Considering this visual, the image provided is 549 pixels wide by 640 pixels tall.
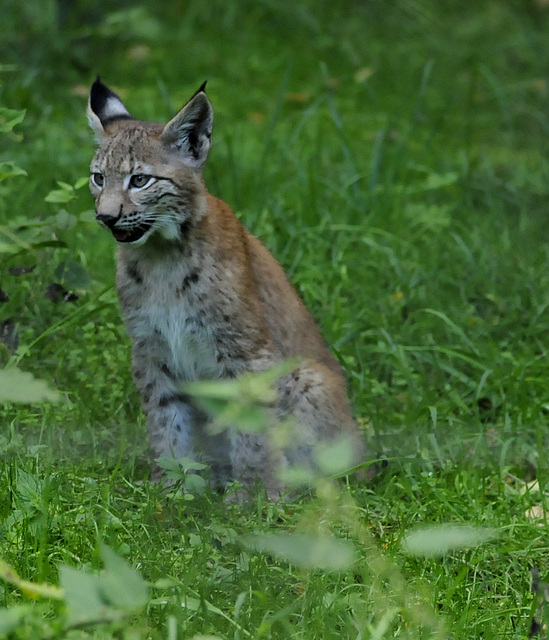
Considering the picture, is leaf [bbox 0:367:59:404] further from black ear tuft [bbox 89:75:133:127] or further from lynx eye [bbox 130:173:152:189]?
black ear tuft [bbox 89:75:133:127]

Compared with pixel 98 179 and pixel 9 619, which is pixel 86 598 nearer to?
pixel 9 619

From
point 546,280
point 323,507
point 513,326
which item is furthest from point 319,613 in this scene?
point 546,280

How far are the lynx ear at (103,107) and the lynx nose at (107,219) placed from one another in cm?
58

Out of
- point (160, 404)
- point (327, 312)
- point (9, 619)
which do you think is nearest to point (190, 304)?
point (160, 404)

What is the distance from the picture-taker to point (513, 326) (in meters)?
5.68

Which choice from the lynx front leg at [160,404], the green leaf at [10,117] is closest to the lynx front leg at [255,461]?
the lynx front leg at [160,404]

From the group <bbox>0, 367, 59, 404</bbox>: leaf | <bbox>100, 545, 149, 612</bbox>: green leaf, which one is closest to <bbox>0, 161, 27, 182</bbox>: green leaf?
<bbox>0, 367, 59, 404</bbox>: leaf

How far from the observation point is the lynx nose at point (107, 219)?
3.95m

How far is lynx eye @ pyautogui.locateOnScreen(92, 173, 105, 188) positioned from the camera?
4157 millimetres

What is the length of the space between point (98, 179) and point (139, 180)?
206 millimetres

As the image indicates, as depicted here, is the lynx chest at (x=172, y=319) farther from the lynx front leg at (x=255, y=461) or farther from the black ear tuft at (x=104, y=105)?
the black ear tuft at (x=104, y=105)

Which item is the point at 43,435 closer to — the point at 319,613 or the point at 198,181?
the point at 198,181

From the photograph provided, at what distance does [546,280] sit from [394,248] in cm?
92

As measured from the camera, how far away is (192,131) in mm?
4258
